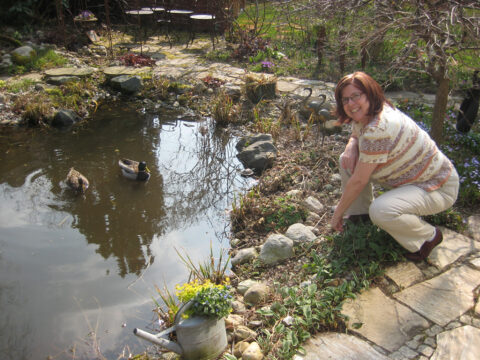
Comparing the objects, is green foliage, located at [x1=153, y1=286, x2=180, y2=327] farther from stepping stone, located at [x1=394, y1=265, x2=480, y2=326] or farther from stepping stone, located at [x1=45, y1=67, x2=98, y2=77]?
stepping stone, located at [x1=45, y1=67, x2=98, y2=77]

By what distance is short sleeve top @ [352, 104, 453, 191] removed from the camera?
2728 mm

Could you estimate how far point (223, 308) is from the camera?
2391 millimetres

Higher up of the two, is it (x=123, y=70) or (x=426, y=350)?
(x=123, y=70)

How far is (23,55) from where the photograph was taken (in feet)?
27.7

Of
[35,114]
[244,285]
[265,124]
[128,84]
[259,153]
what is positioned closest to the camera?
[244,285]

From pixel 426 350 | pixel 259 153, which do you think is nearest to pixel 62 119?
pixel 259 153

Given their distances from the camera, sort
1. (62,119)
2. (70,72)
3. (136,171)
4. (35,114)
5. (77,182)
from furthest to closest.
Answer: (70,72) < (62,119) < (35,114) < (136,171) < (77,182)

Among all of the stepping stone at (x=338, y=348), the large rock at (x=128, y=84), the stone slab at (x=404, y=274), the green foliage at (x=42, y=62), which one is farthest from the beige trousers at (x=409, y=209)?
the green foliage at (x=42, y=62)

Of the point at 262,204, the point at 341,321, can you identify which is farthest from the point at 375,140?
the point at 262,204

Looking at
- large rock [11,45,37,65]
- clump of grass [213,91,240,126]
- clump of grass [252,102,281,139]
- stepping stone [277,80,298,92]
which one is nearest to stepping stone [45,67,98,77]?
large rock [11,45,37,65]

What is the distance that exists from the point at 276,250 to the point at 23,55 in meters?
7.67

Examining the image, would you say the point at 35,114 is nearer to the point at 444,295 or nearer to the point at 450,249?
the point at 450,249

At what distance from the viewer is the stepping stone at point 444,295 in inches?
103

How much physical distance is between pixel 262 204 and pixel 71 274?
1986 mm
